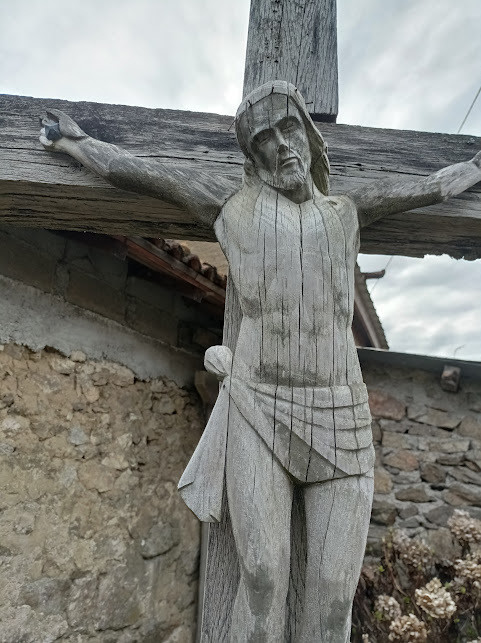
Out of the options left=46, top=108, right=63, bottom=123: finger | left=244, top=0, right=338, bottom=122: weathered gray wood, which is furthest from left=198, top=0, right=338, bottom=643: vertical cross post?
left=46, top=108, right=63, bottom=123: finger

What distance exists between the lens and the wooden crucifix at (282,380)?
1480mm

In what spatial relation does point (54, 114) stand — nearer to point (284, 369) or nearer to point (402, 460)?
point (284, 369)

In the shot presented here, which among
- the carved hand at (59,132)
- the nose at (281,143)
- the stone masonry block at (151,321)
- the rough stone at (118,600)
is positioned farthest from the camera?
the stone masonry block at (151,321)

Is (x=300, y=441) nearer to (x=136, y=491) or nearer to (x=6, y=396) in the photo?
(x=6, y=396)

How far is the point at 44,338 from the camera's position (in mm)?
3271

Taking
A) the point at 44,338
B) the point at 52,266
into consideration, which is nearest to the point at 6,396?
the point at 44,338

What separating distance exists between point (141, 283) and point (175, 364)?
0.71 m

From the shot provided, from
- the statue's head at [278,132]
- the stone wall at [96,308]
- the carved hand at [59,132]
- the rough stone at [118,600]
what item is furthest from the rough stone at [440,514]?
the carved hand at [59,132]

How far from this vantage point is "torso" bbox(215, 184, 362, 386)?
1.62 meters

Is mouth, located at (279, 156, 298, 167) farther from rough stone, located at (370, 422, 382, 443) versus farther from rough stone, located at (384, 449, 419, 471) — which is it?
rough stone, located at (384, 449, 419, 471)

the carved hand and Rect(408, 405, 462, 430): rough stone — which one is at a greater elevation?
the carved hand

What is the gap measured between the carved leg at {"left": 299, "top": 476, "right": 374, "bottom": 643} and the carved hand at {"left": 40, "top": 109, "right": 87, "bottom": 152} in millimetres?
1605

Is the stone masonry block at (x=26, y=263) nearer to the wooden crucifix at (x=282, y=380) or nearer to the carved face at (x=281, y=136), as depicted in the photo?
the wooden crucifix at (x=282, y=380)

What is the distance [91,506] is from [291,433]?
7.43ft
